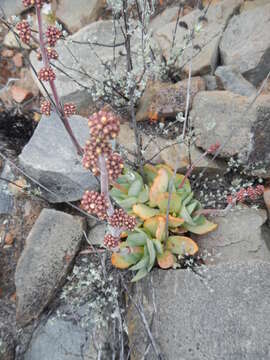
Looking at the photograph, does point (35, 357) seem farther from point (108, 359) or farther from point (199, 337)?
point (199, 337)

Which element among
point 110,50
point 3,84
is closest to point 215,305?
point 110,50

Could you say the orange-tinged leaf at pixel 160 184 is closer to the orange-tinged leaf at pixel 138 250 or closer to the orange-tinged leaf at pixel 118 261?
the orange-tinged leaf at pixel 138 250

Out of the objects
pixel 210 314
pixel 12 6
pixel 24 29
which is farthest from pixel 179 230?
pixel 12 6

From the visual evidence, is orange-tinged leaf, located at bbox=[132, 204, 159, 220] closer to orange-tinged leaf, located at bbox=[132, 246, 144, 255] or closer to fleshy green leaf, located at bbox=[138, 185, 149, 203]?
fleshy green leaf, located at bbox=[138, 185, 149, 203]

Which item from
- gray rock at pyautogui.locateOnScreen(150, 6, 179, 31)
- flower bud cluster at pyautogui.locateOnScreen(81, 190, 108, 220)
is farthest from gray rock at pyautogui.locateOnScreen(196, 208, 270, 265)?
gray rock at pyautogui.locateOnScreen(150, 6, 179, 31)

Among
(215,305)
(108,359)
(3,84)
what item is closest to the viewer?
(215,305)

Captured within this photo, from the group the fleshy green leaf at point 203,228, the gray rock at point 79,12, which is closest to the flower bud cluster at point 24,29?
the fleshy green leaf at point 203,228
